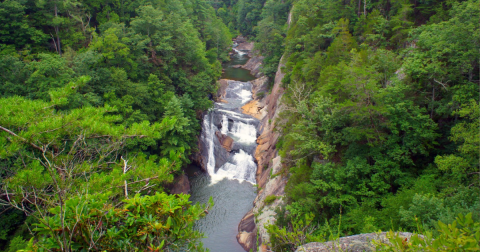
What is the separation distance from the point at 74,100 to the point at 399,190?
18.0 m

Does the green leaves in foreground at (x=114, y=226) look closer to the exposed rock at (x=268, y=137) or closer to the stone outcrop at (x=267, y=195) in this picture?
the stone outcrop at (x=267, y=195)

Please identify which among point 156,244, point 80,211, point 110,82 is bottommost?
point 110,82

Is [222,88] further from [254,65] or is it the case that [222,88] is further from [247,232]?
[247,232]

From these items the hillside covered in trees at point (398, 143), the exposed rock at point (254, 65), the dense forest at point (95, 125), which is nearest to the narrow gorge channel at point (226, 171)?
the dense forest at point (95, 125)

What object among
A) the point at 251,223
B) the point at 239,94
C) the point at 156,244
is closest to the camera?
A: the point at 156,244

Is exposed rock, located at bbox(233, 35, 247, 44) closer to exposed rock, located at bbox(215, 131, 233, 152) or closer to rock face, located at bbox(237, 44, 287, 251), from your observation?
rock face, located at bbox(237, 44, 287, 251)

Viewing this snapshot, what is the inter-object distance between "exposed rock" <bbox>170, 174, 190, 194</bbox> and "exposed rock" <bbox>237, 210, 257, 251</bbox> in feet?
18.0

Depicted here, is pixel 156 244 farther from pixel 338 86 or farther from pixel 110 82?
pixel 110 82

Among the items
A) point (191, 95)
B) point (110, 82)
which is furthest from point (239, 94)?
point (110, 82)

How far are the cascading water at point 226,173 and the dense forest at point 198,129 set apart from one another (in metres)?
3.82

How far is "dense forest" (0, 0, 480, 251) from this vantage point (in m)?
5.06

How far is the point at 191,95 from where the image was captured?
26.3m

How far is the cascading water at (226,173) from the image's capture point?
60.8ft

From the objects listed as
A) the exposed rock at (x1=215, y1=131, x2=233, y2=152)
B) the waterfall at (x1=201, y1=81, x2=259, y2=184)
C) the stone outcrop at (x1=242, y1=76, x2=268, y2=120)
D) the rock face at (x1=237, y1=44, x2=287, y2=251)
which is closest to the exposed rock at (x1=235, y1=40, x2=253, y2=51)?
the stone outcrop at (x1=242, y1=76, x2=268, y2=120)
